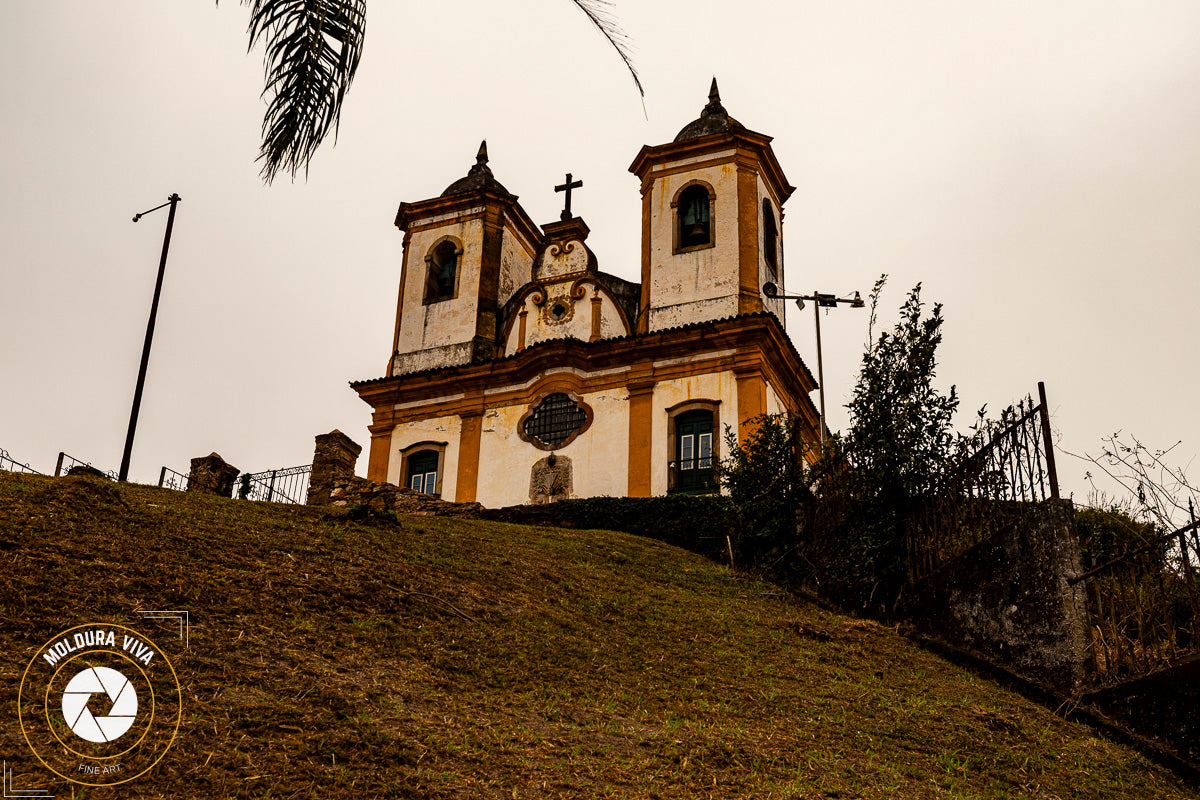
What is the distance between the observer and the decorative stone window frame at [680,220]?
2453 centimetres

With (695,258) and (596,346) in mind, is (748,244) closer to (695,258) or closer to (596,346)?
(695,258)

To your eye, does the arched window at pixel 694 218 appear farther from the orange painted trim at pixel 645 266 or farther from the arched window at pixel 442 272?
the arched window at pixel 442 272

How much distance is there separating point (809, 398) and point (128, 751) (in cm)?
2112

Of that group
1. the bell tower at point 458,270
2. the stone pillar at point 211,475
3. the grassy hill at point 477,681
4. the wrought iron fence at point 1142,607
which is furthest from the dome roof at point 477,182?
the wrought iron fence at point 1142,607

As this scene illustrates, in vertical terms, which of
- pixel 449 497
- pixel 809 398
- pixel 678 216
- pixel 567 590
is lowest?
pixel 567 590

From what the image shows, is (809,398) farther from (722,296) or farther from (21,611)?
(21,611)

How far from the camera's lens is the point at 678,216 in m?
25.2

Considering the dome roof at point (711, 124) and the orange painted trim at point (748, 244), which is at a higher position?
the dome roof at point (711, 124)

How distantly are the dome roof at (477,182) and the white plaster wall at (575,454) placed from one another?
6465 mm

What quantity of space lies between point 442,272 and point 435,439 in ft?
16.2

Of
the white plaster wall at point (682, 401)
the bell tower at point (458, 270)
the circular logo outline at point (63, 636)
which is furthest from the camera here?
the bell tower at point (458, 270)

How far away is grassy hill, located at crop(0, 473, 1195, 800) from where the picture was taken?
6297 millimetres

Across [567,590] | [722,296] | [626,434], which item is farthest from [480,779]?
[722,296]

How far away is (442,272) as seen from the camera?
90.9ft
